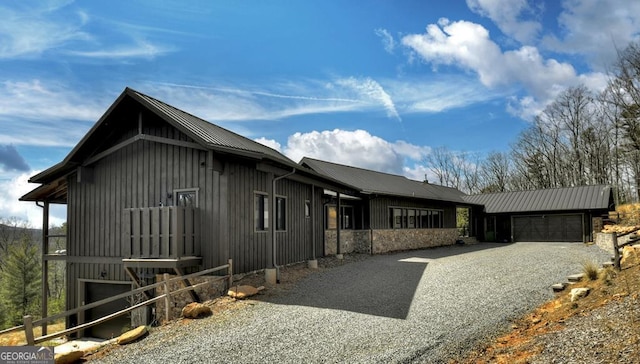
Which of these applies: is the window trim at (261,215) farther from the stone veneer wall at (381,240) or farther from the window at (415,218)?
the window at (415,218)

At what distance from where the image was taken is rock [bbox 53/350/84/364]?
6.33 m

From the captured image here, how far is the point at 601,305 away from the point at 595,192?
933 inches

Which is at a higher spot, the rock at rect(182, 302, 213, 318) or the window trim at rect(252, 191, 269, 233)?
the window trim at rect(252, 191, 269, 233)

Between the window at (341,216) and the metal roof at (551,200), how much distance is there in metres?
13.7

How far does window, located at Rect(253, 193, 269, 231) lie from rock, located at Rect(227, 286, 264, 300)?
2716 millimetres

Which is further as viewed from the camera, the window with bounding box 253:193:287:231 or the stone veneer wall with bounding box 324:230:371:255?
the stone veneer wall with bounding box 324:230:371:255

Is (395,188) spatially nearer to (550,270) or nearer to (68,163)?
(550,270)

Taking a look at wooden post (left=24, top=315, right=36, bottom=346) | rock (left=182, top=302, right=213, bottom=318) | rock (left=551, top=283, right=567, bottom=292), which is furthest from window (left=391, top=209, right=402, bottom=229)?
wooden post (left=24, top=315, right=36, bottom=346)

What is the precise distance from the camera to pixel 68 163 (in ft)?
42.5

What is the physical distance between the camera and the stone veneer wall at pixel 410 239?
19.9 metres

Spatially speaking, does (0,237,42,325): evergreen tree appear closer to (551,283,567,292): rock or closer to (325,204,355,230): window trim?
(325,204,355,230): window trim

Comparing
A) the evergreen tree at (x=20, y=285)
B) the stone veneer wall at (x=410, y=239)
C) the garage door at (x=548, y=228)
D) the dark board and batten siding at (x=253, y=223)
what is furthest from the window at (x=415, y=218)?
the evergreen tree at (x=20, y=285)

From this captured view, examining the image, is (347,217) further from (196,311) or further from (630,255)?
(196,311)

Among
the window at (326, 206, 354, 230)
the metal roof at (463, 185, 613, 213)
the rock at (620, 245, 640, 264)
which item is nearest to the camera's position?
the rock at (620, 245, 640, 264)
